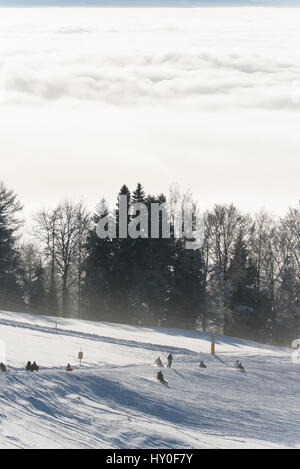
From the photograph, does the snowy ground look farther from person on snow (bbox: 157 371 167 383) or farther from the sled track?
person on snow (bbox: 157 371 167 383)

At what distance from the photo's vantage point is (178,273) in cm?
6825

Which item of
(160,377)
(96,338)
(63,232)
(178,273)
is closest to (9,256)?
(63,232)

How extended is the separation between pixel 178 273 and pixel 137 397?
40.0 m

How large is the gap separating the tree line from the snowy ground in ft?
69.8

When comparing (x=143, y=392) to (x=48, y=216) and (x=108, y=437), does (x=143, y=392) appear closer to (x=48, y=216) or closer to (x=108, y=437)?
(x=108, y=437)

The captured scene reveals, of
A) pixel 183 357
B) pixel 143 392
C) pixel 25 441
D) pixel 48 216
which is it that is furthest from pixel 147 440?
pixel 48 216

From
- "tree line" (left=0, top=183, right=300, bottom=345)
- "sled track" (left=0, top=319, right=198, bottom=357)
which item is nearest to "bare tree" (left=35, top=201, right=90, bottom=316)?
"tree line" (left=0, top=183, right=300, bottom=345)

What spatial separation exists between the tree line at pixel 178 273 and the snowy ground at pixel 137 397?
21.3 metres

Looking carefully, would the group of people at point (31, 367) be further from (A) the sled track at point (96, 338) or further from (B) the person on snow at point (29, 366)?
(A) the sled track at point (96, 338)

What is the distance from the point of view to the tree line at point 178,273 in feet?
218

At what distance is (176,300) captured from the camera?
66750 millimetres

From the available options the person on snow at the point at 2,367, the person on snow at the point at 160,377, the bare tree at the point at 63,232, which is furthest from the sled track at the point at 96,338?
the bare tree at the point at 63,232

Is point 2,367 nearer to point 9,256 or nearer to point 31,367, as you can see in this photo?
point 31,367

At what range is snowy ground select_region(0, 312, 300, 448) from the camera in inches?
890
